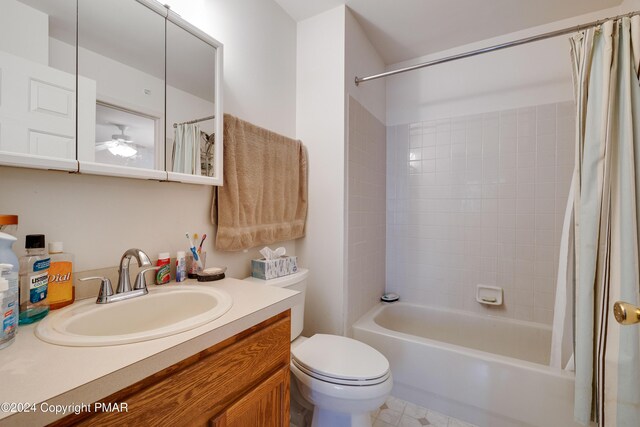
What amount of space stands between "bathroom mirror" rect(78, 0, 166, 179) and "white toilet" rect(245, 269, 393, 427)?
764 mm

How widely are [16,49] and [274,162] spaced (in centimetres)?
100

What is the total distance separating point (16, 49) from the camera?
2.33 feet

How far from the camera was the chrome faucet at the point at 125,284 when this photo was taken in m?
0.83

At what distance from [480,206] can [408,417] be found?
1502 mm

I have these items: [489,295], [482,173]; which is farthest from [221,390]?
[482,173]

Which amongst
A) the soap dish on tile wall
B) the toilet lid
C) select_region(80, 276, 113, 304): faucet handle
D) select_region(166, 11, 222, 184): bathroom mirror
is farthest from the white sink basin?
the soap dish on tile wall

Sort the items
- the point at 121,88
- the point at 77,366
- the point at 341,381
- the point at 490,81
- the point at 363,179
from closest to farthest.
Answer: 1. the point at 77,366
2. the point at 121,88
3. the point at 341,381
4. the point at 363,179
5. the point at 490,81

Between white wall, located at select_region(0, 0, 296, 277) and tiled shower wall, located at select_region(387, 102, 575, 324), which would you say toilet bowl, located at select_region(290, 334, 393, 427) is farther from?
tiled shower wall, located at select_region(387, 102, 575, 324)

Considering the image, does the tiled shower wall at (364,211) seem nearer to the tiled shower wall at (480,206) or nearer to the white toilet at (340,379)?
the tiled shower wall at (480,206)

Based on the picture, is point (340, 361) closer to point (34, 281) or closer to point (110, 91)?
point (34, 281)

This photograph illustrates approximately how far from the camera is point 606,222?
1153 mm

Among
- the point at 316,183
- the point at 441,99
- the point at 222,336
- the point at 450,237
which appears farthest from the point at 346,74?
the point at 222,336

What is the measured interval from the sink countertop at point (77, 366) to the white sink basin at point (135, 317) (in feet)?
0.06

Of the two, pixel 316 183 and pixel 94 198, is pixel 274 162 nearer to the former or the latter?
pixel 316 183
